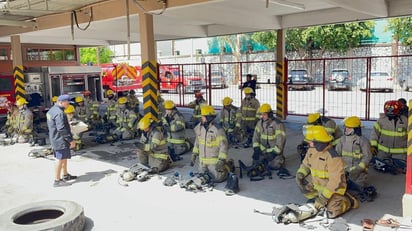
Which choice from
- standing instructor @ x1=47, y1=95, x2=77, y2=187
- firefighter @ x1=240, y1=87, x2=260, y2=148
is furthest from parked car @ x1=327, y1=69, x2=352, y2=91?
standing instructor @ x1=47, y1=95, x2=77, y2=187

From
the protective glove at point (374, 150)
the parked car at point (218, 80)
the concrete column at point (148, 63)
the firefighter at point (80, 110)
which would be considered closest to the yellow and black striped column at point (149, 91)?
the concrete column at point (148, 63)

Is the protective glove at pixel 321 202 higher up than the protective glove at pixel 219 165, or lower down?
lower down

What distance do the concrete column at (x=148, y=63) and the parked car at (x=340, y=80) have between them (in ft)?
49.2

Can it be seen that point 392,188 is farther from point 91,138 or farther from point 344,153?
point 91,138

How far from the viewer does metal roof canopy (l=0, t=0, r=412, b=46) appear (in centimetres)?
884

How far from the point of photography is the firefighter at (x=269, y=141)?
7.93m

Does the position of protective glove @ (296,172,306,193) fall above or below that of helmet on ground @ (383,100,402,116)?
below

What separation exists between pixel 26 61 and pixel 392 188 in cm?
1484

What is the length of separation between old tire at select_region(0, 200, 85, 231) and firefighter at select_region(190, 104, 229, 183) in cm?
251

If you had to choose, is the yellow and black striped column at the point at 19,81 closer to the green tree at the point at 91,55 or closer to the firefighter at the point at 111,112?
the firefighter at the point at 111,112

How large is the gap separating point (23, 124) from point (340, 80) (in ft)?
54.3

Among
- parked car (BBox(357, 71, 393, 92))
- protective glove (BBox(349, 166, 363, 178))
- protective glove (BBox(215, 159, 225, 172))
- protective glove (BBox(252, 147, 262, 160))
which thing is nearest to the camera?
protective glove (BBox(349, 166, 363, 178))

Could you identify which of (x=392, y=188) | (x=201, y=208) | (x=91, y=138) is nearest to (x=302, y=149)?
(x=392, y=188)

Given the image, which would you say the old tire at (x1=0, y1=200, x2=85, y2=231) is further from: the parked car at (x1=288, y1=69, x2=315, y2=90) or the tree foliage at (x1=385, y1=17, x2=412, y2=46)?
the tree foliage at (x1=385, y1=17, x2=412, y2=46)
